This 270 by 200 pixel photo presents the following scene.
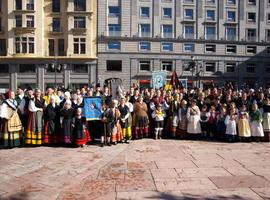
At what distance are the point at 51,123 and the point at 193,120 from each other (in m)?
5.28

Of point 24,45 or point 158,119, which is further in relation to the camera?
point 24,45

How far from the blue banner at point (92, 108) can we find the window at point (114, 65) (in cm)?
3994

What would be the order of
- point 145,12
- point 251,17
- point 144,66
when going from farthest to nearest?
point 251,17 → point 145,12 → point 144,66

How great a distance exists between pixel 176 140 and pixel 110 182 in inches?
245

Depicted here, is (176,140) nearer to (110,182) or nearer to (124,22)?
(110,182)

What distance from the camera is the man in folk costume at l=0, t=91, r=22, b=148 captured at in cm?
1167

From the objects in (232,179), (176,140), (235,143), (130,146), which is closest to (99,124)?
(130,146)

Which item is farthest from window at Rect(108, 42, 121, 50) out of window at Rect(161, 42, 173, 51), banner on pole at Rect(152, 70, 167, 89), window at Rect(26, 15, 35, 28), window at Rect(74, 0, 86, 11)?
banner on pole at Rect(152, 70, 167, 89)

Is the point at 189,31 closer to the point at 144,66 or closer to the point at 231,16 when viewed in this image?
the point at 231,16

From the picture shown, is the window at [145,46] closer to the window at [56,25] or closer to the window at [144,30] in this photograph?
the window at [144,30]

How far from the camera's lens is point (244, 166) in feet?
30.6

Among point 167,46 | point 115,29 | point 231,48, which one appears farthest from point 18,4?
point 231,48

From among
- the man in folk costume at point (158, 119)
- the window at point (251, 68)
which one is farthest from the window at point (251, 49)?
the man in folk costume at point (158, 119)

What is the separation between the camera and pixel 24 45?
50.5m
